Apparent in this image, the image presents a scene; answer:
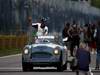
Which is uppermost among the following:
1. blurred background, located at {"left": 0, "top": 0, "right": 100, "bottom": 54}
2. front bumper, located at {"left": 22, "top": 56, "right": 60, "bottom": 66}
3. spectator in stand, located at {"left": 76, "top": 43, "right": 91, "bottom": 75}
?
spectator in stand, located at {"left": 76, "top": 43, "right": 91, "bottom": 75}

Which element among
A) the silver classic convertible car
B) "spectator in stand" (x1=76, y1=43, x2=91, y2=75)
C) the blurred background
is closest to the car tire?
the silver classic convertible car

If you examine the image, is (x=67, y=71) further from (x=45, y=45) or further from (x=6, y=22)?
(x=6, y=22)

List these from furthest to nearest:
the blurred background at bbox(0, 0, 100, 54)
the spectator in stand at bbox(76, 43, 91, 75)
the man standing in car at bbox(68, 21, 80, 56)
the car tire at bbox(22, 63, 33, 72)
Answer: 1. the blurred background at bbox(0, 0, 100, 54)
2. the man standing in car at bbox(68, 21, 80, 56)
3. the car tire at bbox(22, 63, 33, 72)
4. the spectator in stand at bbox(76, 43, 91, 75)

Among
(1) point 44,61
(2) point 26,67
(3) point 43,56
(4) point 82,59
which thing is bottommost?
(2) point 26,67

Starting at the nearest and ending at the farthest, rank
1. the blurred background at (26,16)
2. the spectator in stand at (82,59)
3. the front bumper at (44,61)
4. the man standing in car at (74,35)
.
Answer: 1. the spectator in stand at (82,59)
2. the front bumper at (44,61)
3. the man standing in car at (74,35)
4. the blurred background at (26,16)

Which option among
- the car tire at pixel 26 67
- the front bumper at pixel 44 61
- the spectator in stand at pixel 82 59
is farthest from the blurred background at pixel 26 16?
A: the spectator in stand at pixel 82 59

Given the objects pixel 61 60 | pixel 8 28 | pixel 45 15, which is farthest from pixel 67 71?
pixel 45 15

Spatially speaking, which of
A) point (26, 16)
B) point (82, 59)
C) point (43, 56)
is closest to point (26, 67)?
point (43, 56)

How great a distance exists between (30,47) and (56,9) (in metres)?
31.4

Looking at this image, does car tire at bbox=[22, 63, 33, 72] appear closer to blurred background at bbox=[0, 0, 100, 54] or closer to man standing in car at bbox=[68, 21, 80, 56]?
man standing in car at bbox=[68, 21, 80, 56]

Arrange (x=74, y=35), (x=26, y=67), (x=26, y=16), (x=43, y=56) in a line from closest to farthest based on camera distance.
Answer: (x=43, y=56)
(x=26, y=67)
(x=74, y=35)
(x=26, y=16)

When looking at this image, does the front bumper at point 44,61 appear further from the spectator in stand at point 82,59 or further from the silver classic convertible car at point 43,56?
the spectator in stand at point 82,59

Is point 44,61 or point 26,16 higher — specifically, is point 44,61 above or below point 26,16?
above

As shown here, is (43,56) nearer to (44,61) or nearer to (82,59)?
(44,61)
